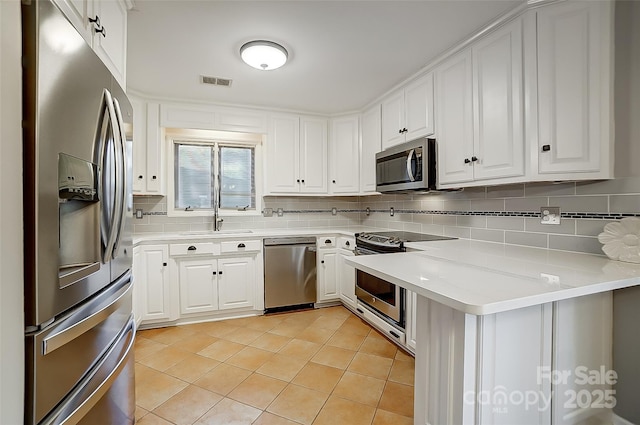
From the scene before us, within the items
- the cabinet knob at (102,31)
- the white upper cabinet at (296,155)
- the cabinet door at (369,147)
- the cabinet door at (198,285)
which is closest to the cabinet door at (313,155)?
the white upper cabinet at (296,155)

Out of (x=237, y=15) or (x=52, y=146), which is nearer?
(x=52, y=146)

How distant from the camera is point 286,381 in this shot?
1925 millimetres

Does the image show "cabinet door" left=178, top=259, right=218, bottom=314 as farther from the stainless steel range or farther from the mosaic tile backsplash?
the stainless steel range

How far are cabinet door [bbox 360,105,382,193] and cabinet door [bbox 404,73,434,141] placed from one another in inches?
18.5

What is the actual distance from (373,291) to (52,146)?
7.90 ft

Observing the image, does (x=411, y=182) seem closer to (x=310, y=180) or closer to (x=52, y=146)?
(x=310, y=180)

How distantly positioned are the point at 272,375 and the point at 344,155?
249 centimetres

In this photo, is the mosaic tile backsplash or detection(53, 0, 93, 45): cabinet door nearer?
detection(53, 0, 93, 45): cabinet door

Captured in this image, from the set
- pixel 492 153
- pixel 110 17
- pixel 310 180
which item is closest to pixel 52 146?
pixel 110 17

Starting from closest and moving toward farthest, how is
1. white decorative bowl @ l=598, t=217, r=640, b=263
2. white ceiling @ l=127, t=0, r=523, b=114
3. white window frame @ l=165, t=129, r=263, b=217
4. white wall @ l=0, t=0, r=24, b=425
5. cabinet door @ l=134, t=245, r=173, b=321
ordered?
1. white wall @ l=0, t=0, r=24, b=425
2. white decorative bowl @ l=598, t=217, r=640, b=263
3. white ceiling @ l=127, t=0, r=523, b=114
4. cabinet door @ l=134, t=245, r=173, b=321
5. white window frame @ l=165, t=129, r=263, b=217

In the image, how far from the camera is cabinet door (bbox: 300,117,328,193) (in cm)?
347

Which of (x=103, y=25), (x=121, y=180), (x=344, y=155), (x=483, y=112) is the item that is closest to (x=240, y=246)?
(x=344, y=155)

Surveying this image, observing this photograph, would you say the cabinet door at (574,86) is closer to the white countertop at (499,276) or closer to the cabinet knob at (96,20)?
the white countertop at (499,276)

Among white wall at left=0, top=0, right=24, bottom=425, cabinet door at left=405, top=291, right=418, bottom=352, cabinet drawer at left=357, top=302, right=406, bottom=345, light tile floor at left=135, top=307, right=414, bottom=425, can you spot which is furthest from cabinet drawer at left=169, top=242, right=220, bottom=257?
white wall at left=0, top=0, right=24, bottom=425
